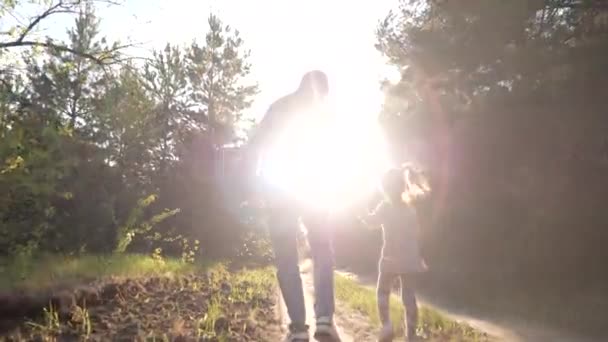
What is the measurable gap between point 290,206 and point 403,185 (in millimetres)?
2276

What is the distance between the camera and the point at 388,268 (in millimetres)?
5453

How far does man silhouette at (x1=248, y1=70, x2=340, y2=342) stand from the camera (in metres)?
3.70

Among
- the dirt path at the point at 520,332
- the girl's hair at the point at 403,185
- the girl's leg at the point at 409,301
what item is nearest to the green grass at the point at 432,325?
the girl's leg at the point at 409,301

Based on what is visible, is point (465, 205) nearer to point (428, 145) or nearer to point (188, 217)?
point (428, 145)

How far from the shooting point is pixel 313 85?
375 centimetres

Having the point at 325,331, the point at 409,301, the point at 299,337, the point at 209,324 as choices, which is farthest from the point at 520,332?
the point at 299,337

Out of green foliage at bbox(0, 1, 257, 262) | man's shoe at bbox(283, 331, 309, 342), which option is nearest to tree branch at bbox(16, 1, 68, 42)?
green foliage at bbox(0, 1, 257, 262)

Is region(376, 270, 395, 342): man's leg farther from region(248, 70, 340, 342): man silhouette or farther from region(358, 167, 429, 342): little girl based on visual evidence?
region(248, 70, 340, 342): man silhouette

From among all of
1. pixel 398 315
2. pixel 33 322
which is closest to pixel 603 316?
pixel 398 315

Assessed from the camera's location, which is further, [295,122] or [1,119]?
[1,119]

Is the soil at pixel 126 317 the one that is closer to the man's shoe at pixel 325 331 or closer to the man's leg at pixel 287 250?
the man's leg at pixel 287 250

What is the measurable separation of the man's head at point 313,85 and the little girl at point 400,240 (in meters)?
2.15

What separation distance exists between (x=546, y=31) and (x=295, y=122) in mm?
12151

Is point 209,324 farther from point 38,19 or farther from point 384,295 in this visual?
point 38,19
